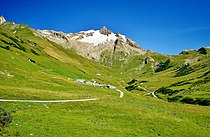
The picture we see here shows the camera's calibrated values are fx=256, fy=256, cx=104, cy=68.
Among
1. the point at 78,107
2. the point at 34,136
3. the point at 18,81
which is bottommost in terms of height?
the point at 34,136

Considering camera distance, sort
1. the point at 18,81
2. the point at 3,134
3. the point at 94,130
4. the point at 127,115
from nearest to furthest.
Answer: the point at 3,134
the point at 94,130
the point at 127,115
the point at 18,81

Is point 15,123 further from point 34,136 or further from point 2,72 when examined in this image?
point 2,72

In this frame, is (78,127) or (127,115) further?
(127,115)

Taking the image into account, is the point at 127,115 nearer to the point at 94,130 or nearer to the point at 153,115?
the point at 153,115

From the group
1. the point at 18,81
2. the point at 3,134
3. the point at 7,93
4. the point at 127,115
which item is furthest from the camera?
the point at 18,81

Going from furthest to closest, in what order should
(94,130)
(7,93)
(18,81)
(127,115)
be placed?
(18,81) < (7,93) < (127,115) < (94,130)

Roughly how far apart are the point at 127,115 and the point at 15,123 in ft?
75.1

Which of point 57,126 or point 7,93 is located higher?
point 7,93

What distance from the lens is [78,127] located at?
40812mm

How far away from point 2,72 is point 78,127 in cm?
5554

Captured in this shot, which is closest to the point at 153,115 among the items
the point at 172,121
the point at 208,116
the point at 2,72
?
the point at 172,121

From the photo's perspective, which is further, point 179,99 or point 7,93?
point 179,99

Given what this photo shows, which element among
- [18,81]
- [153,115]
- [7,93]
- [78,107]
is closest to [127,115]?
[153,115]

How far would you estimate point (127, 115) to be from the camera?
172 feet
